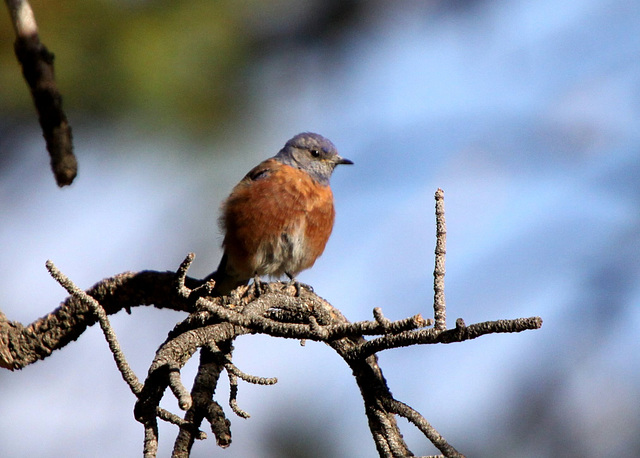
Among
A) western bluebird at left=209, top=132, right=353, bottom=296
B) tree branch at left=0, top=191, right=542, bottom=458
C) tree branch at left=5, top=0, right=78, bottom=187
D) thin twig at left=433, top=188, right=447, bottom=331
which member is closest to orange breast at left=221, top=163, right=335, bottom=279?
western bluebird at left=209, top=132, right=353, bottom=296

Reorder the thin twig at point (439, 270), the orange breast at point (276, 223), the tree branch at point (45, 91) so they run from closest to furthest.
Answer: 1. the tree branch at point (45, 91)
2. the thin twig at point (439, 270)
3. the orange breast at point (276, 223)

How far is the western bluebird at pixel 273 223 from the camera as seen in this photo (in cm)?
514

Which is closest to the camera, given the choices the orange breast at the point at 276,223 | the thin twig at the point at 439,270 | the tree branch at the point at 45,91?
the tree branch at the point at 45,91

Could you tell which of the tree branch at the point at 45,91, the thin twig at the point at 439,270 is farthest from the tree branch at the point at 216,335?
the tree branch at the point at 45,91

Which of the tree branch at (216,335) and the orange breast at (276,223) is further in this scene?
the orange breast at (276,223)

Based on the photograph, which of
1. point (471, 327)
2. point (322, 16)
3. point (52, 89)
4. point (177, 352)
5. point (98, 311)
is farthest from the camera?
point (322, 16)

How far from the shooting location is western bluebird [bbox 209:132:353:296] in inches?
202

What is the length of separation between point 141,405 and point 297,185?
2949mm

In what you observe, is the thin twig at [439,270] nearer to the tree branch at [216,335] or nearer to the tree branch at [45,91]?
the tree branch at [216,335]

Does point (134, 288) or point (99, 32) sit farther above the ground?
point (99, 32)

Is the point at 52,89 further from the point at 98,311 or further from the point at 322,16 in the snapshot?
the point at 322,16

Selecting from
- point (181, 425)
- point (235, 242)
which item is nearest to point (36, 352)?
point (181, 425)

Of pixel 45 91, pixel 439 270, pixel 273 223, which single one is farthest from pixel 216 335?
pixel 273 223

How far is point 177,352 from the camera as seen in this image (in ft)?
8.93
